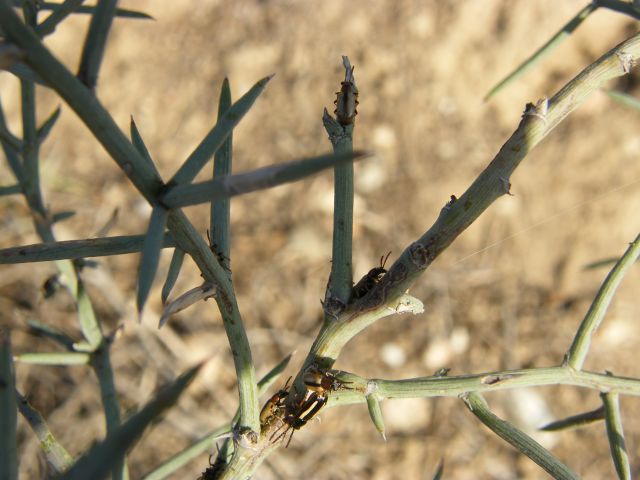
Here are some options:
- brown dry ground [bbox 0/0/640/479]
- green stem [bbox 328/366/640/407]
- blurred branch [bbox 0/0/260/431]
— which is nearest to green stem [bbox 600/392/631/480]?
green stem [bbox 328/366/640/407]

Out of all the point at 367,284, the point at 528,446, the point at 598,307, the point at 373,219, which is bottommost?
the point at 528,446

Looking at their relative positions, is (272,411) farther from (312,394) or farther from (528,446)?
(528,446)

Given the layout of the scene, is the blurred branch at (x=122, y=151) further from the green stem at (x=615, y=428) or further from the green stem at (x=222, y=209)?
the green stem at (x=615, y=428)

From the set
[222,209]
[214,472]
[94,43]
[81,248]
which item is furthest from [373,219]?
[94,43]

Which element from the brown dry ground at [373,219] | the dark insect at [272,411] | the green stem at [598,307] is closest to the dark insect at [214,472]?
the dark insect at [272,411]

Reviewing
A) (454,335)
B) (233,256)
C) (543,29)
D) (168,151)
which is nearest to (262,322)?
(233,256)

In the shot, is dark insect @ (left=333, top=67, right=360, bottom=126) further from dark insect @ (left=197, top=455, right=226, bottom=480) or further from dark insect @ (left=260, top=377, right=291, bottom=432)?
dark insect @ (left=197, top=455, right=226, bottom=480)

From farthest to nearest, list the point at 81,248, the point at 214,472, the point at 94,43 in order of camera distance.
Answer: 1. the point at 214,472
2. the point at 81,248
3. the point at 94,43
